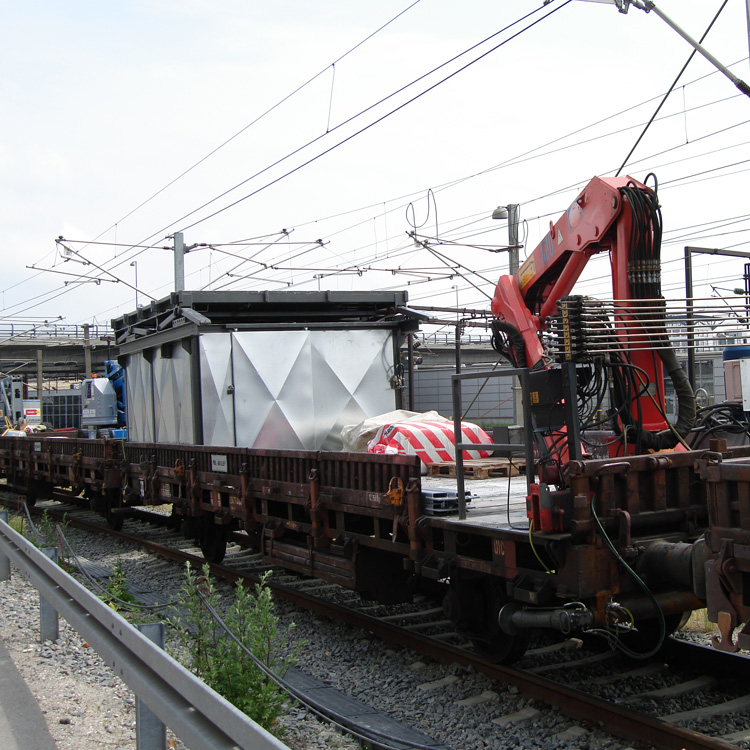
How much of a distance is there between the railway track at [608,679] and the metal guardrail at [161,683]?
2601mm

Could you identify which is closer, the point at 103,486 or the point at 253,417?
the point at 253,417

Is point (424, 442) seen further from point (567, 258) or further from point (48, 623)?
point (48, 623)

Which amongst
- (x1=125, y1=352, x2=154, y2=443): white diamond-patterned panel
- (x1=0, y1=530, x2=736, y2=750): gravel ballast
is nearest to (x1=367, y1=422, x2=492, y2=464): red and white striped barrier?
(x1=0, y1=530, x2=736, y2=750): gravel ballast

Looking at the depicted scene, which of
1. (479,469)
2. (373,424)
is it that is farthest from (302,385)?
(479,469)

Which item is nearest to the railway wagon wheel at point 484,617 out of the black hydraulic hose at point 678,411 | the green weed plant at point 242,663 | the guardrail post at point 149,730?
the green weed plant at point 242,663

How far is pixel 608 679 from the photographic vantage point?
20.3ft

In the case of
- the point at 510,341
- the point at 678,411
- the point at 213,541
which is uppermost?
the point at 510,341

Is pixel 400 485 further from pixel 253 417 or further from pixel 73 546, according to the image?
pixel 73 546

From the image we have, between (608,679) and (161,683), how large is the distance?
12.1 ft

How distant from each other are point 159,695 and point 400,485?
3.12m

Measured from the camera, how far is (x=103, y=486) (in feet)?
46.5

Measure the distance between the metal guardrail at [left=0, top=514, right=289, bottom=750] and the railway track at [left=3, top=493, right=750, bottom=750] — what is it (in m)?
2.60

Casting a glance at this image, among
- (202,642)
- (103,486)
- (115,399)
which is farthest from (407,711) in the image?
(115,399)

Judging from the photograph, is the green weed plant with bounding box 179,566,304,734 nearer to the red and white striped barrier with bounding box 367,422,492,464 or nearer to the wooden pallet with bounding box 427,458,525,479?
the wooden pallet with bounding box 427,458,525,479
